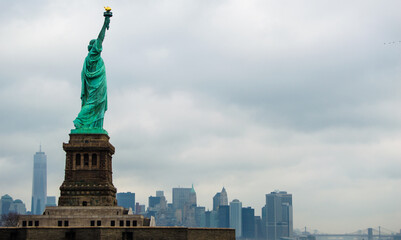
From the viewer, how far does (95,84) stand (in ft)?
341

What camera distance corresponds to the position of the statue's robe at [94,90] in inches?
4018

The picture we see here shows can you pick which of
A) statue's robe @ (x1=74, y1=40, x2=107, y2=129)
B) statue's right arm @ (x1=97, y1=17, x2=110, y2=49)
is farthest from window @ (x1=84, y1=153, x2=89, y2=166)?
statue's right arm @ (x1=97, y1=17, x2=110, y2=49)

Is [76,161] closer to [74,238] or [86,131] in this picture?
[86,131]

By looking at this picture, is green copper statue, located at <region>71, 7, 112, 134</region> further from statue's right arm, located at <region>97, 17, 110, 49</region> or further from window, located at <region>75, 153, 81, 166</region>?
window, located at <region>75, 153, 81, 166</region>

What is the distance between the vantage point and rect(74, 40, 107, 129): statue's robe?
335 ft

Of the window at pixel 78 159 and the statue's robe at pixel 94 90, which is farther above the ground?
the statue's robe at pixel 94 90

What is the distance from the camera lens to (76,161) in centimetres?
9975

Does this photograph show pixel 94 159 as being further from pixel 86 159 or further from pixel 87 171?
pixel 87 171

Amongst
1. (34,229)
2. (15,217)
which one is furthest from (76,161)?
(15,217)

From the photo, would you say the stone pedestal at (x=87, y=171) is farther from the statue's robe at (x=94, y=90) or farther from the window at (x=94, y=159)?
the statue's robe at (x=94, y=90)

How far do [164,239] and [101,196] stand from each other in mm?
16934

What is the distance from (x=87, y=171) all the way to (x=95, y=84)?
1199cm

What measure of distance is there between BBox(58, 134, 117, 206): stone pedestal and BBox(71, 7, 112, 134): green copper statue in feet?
9.88

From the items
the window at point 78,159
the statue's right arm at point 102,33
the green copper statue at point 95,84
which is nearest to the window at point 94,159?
the window at point 78,159
